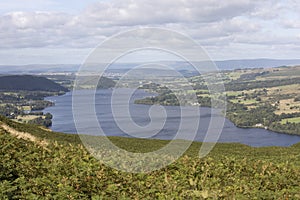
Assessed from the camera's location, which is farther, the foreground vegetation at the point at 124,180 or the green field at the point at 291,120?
the green field at the point at 291,120

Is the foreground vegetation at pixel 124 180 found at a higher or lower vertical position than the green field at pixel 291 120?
higher

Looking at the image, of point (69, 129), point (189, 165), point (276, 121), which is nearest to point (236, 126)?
point (276, 121)

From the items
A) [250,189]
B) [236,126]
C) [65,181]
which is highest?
[65,181]

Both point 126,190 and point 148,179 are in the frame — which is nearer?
point 126,190

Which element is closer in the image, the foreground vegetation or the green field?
the foreground vegetation

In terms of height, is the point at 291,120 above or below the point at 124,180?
below

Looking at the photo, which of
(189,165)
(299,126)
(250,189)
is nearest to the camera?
(250,189)

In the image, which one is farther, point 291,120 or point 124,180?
point 291,120

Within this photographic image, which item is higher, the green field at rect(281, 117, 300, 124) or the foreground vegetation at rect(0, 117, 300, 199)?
the foreground vegetation at rect(0, 117, 300, 199)

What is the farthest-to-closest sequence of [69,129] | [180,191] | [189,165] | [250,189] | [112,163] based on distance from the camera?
[69,129], [189,165], [112,163], [250,189], [180,191]

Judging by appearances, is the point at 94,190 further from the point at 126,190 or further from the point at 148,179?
the point at 148,179

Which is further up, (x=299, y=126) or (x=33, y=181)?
(x=33, y=181)
